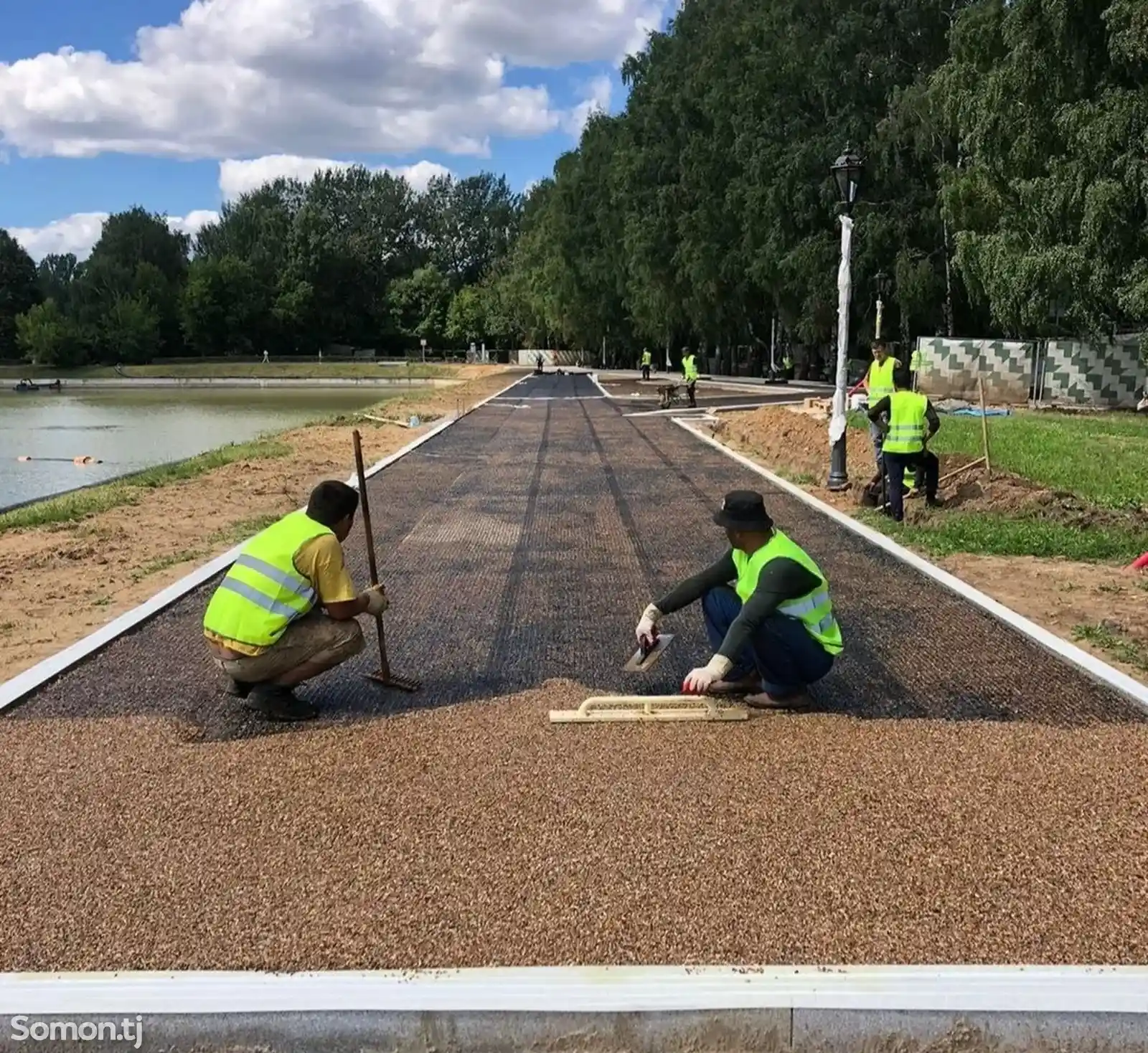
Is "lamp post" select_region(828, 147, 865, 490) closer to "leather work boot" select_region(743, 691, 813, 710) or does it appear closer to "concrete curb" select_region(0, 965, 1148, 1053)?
"leather work boot" select_region(743, 691, 813, 710)

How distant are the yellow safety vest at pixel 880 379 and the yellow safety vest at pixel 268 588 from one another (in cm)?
784

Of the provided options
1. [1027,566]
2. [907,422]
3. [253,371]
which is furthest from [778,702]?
[253,371]

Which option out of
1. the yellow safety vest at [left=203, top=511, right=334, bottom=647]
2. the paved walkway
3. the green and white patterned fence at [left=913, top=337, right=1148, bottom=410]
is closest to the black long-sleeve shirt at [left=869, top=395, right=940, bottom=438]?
the paved walkway

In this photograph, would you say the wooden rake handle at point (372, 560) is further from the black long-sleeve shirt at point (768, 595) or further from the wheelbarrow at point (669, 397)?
the wheelbarrow at point (669, 397)

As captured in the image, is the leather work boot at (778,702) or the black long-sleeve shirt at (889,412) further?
the black long-sleeve shirt at (889,412)

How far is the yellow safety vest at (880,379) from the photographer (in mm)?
11266

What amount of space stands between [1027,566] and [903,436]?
6.72 feet

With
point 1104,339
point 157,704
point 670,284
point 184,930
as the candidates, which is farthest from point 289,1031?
point 670,284

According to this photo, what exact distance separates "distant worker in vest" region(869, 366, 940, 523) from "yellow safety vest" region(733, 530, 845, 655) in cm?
557

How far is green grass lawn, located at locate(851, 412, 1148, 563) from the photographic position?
28.7 feet

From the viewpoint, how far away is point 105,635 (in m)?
6.38

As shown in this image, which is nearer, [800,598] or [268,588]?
[800,598]

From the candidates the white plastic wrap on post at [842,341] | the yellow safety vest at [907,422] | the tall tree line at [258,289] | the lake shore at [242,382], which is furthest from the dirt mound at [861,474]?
the tall tree line at [258,289]

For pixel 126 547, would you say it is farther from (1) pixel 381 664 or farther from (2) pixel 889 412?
(2) pixel 889 412
